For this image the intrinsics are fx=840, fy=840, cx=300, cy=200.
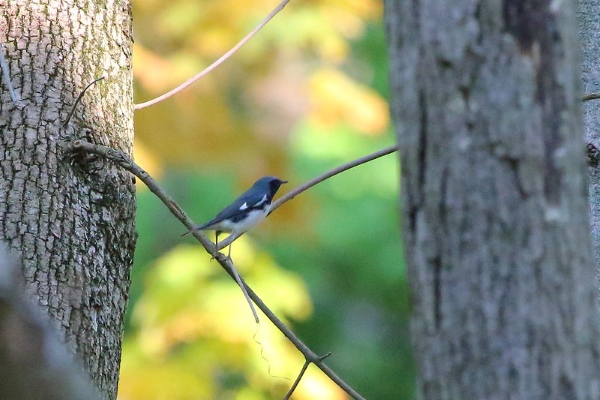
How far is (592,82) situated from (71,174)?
1.60 meters

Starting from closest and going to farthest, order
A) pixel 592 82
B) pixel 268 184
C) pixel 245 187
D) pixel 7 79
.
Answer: pixel 7 79 < pixel 592 82 < pixel 268 184 < pixel 245 187

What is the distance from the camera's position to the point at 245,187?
8258mm

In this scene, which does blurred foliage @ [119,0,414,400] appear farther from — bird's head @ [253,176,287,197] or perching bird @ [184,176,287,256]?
perching bird @ [184,176,287,256]

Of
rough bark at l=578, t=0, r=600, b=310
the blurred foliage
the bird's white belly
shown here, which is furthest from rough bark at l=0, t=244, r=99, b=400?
the blurred foliage

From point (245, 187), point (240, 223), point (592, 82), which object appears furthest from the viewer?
point (245, 187)

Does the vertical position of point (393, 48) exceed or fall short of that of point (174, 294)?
it exceeds it

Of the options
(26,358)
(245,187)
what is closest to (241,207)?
(26,358)

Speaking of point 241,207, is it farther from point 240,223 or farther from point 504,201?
point 504,201

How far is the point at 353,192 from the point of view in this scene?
10.1 m

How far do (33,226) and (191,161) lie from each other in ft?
18.5

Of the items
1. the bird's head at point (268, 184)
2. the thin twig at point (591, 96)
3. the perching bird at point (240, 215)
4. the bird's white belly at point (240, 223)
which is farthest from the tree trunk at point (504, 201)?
the bird's head at point (268, 184)

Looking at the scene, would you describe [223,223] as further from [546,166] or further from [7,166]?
[546,166]

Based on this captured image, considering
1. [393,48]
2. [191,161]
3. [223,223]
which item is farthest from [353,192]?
[393,48]

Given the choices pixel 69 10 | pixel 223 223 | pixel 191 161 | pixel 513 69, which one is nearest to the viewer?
pixel 513 69
